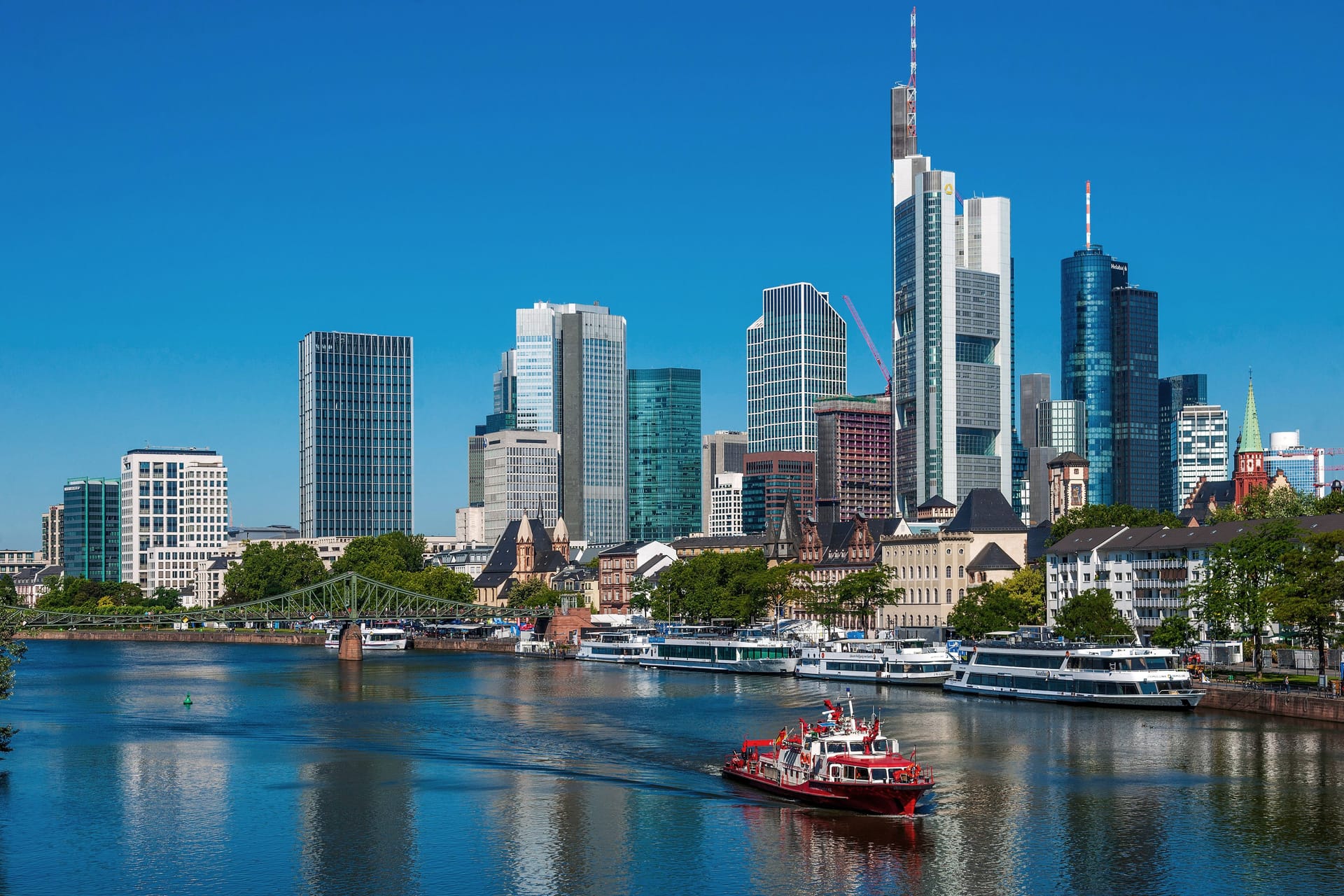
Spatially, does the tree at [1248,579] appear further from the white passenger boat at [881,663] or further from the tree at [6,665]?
the tree at [6,665]

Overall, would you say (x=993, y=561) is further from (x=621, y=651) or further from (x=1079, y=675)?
(x=1079, y=675)

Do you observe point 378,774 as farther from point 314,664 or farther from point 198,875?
point 314,664

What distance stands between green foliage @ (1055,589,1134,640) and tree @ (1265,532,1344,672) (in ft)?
66.1

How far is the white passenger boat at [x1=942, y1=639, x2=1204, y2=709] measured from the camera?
118 meters

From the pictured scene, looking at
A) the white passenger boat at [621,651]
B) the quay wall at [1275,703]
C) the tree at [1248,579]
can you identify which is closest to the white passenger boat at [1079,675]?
the quay wall at [1275,703]

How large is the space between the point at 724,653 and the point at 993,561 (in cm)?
4178

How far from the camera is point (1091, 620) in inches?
5758

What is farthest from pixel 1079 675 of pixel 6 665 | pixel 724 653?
pixel 6 665

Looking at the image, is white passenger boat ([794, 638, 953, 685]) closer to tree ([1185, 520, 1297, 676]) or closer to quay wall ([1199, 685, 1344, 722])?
tree ([1185, 520, 1297, 676])

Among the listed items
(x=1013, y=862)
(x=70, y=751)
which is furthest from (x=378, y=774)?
(x=1013, y=862)

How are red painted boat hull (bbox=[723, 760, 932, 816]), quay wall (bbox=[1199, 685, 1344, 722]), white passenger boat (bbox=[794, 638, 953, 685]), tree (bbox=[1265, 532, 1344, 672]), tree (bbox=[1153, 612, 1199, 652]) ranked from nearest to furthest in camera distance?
red painted boat hull (bbox=[723, 760, 932, 816]) < quay wall (bbox=[1199, 685, 1344, 722]) < tree (bbox=[1265, 532, 1344, 672]) < tree (bbox=[1153, 612, 1199, 652]) < white passenger boat (bbox=[794, 638, 953, 685])

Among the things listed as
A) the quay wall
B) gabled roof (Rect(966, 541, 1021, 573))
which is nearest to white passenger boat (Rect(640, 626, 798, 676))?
gabled roof (Rect(966, 541, 1021, 573))

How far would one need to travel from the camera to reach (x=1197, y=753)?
9388 cm

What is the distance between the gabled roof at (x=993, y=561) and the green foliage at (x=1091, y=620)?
4290 cm
